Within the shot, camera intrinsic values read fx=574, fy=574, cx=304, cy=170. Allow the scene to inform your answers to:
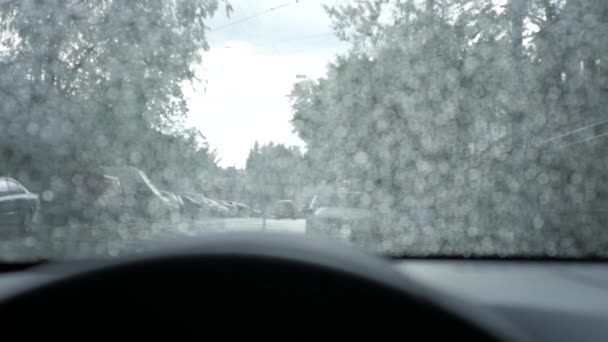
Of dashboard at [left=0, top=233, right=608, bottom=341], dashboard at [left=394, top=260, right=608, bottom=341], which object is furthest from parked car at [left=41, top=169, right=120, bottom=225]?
dashboard at [left=0, top=233, right=608, bottom=341]

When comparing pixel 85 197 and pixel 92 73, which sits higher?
pixel 92 73

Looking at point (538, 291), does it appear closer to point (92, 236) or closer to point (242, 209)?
point (242, 209)

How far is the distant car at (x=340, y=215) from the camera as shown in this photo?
12.1 feet

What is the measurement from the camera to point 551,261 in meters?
3.34

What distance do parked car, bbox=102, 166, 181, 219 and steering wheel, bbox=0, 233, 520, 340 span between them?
2918mm

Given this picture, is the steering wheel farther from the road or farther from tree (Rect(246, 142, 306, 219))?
tree (Rect(246, 142, 306, 219))

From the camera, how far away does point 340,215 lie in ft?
12.3

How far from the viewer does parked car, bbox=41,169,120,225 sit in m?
3.74

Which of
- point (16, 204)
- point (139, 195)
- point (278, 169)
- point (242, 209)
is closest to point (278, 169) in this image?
point (278, 169)

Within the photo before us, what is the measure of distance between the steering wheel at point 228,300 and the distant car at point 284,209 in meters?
2.79

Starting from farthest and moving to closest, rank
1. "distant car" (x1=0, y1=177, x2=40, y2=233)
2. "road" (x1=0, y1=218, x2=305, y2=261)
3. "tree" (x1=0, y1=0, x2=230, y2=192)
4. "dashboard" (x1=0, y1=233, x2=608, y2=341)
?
"distant car" (x1=0, y1=177, x2=40, y2=233), "tree" (x1=0, y1=0, x2=230, y2=192), "road" (x1=0, y1=218, x2=305, y2=261), "dashboard" (x1=0, y1=233, x2=608, y2=341)

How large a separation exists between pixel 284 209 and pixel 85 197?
1.31 m

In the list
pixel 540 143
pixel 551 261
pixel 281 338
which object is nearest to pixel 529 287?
pixel 551 261

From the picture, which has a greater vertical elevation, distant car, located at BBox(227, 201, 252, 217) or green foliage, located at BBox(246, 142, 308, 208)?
green foliage, located at BBox(246, 142, 308, 208)
